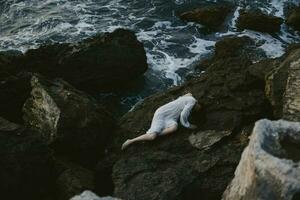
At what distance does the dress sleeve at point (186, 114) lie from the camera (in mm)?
10172

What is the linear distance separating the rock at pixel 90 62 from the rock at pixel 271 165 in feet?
27.9

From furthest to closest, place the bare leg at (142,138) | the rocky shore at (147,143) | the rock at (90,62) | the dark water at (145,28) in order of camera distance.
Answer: the dark water at (145,28), the rock at (90,62), the bare leg at (142,138), the rocky shore at (147,143)

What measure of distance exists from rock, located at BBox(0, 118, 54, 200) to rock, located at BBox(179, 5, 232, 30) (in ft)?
36.5

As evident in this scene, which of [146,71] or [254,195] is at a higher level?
[254,195]

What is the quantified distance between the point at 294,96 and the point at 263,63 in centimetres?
238

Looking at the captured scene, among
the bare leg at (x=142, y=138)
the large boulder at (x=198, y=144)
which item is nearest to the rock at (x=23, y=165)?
the large boulder at (x=198, y=144)

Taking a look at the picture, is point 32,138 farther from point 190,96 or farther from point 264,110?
point 264,110

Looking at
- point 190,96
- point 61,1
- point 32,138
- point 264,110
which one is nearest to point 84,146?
point 32,138

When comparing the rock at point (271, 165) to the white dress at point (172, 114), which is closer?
the rock at point (271, 165)

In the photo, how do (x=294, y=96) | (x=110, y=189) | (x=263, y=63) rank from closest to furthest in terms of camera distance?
(x=294, y=96) → (x=110, y=189) → (x=263, y=63)

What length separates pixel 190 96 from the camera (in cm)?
1070

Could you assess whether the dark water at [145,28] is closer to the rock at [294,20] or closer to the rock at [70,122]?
the rock at [294,20]

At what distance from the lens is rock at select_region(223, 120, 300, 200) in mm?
5716

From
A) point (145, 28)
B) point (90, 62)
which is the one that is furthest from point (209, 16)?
point (90, 62)
